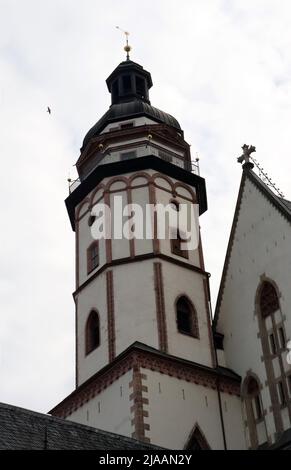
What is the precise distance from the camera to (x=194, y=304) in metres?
30.2

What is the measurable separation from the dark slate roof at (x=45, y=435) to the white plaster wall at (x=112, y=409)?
757 cm

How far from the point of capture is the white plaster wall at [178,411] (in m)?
25.7

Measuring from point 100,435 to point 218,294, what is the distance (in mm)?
13689

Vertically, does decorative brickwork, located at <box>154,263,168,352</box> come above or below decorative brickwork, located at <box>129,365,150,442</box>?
above

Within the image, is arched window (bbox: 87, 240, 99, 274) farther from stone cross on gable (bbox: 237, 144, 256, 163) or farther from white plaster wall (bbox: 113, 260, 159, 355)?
stone cross on gable (bbox: 237, 144, 256, 163)

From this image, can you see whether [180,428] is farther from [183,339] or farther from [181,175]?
[181,175]

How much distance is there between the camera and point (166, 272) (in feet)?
98.4

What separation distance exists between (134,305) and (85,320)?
8.12 feet

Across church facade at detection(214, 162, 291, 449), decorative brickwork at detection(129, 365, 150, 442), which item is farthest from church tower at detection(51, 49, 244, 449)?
church facade at detection(214, 162, 291, 449)

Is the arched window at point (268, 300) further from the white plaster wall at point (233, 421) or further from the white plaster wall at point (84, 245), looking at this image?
the white plaster wall at point (84, 245)

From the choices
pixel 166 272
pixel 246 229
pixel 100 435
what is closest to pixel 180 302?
pixel 166 272

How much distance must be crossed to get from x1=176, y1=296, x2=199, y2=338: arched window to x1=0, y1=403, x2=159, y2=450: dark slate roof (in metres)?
10.9

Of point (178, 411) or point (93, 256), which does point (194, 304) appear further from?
point (178, 411)

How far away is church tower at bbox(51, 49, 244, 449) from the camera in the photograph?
26500 millimetres
